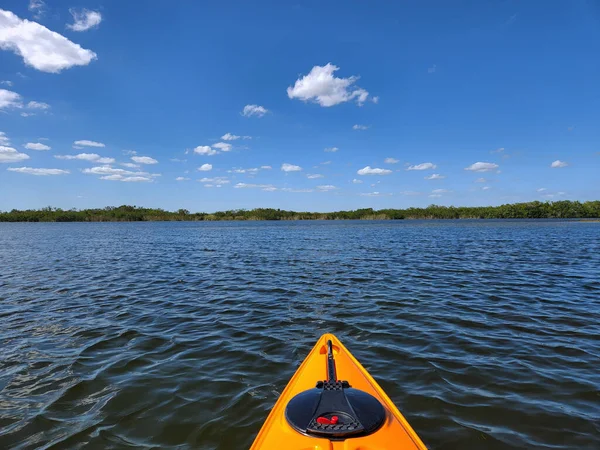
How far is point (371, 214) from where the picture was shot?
6954 inches

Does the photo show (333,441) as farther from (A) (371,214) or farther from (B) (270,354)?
(A) (371,214)

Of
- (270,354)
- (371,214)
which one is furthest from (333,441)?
(371,214)

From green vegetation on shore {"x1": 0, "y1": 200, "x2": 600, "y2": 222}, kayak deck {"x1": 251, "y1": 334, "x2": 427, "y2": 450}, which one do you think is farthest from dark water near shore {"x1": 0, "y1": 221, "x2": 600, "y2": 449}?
green vegetation on shore {"x1": 0, "y1": 200, "x2": 600, "y2": 222}

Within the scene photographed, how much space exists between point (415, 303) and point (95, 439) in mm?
9535

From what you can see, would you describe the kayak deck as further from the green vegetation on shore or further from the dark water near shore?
the green vegetation on shore

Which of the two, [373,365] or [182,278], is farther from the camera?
[182,278]

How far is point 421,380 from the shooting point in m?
6.02

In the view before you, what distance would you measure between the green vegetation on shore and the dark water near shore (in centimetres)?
15569

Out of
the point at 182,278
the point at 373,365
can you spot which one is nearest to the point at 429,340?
the point at 373,365

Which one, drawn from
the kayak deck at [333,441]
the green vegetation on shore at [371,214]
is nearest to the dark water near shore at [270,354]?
the kayak deck at [333,441]

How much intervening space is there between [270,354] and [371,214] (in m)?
174

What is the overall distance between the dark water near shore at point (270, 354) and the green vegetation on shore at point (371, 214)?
156m

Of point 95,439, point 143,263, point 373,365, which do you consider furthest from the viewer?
point 143,263

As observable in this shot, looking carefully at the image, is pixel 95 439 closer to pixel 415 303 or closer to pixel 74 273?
pixel 415 303
